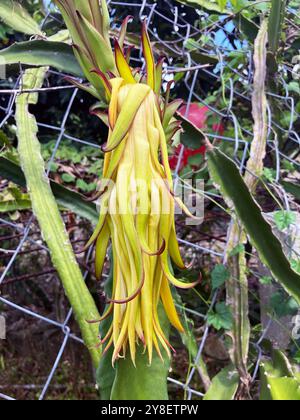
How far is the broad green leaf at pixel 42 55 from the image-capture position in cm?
76

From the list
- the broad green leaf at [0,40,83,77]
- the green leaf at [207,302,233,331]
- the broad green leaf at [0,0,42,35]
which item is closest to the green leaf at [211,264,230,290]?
the green leaf at [207,302,233,331]

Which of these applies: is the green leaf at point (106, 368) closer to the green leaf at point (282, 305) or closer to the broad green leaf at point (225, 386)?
the broad green leaf at point (225, 386)

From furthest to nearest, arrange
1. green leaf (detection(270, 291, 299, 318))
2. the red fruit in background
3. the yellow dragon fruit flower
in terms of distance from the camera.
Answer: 1. the red fruit in background
2. green leaf (detection(270, 291, 299, 318))
3. the yellow dragon fruit flower

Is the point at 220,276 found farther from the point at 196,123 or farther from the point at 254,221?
the point at 196,123

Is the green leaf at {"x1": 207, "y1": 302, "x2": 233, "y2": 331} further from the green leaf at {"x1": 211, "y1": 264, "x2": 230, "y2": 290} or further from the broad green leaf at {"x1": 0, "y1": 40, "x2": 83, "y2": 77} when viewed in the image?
the broad green leaf at {"x1": 0, "y1": 40, "x2": 83, "y2": 77}

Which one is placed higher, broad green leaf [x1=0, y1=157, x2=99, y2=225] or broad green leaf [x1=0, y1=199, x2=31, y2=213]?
broad green leaf [x1=0, y1=199, x2=31, y2=213]

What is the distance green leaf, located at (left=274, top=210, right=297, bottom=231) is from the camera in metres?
0.77

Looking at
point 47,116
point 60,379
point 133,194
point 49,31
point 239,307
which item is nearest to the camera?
point 133,194

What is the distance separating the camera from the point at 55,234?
0.71 m

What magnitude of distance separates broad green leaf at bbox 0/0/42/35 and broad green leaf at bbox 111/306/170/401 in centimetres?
58
